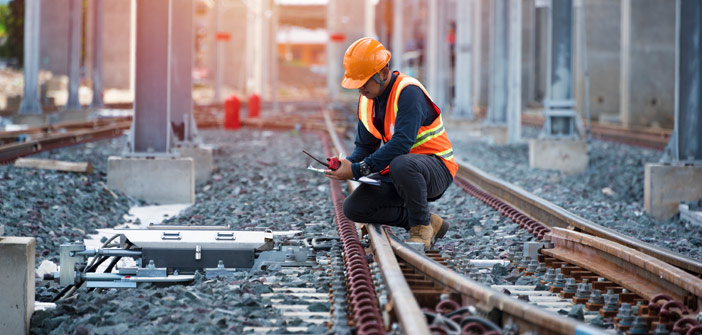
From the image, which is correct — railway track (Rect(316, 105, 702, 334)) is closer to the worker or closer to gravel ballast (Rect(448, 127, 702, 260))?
the worker

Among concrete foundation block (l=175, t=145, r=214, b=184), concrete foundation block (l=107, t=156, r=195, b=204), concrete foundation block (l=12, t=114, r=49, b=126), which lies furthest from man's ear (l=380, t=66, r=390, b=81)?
concrete foundation block (l=12, t=114, r=49, b=126)

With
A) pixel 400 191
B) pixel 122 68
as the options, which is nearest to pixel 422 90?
pixel 400 191

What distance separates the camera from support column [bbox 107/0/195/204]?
10297 millimetres

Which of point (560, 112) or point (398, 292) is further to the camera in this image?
point (560, 112)

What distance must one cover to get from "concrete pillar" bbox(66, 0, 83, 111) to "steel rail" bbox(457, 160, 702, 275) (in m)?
17.9

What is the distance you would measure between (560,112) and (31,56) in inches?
521

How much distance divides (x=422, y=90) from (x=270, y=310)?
209 centimetres

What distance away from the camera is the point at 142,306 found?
183 inches

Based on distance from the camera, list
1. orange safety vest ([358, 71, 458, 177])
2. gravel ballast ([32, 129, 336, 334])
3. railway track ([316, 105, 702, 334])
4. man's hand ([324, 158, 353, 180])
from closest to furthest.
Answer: railway track ([316, 105, 702, 334]) → gravel ballast ([32, 129, 336, 334]) → man's hand ([324, 158, 353, 180]) → orange safety vest ([358, 71, 458, 177])

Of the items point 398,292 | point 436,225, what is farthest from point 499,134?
point 398,292

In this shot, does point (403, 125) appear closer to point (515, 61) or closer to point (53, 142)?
point (53, 142)

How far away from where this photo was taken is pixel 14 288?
4.60m

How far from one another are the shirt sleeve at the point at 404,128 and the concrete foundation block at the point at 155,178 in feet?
15.6

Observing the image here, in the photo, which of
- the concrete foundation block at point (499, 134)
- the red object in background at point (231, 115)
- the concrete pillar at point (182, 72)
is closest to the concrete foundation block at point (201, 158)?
the concrete pillar at point (182, 72)
